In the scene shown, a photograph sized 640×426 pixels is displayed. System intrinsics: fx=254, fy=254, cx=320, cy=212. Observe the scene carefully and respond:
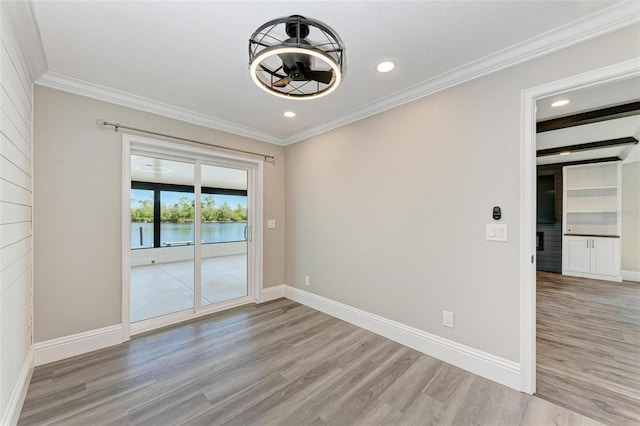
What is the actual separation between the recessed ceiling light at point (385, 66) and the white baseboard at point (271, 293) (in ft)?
11.0

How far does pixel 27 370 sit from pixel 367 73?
12.4ft

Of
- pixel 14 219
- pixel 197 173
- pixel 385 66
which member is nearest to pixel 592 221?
pixel 385 66

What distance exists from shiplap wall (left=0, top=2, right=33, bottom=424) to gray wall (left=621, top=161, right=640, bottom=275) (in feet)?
29.6

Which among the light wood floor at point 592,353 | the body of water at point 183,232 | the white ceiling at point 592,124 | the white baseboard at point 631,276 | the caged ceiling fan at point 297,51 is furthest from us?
the white baseboard at point 631,276

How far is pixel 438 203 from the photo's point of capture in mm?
2473

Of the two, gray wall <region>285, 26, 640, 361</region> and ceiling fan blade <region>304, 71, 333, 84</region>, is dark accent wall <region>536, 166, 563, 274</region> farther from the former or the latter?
ceiling fan blade <region>304, 71, 333, 84</region>

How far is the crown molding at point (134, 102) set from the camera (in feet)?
7.82

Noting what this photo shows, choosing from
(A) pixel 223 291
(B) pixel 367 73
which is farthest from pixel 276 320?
(B) pixel 367 73

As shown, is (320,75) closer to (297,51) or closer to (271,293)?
(297,51)

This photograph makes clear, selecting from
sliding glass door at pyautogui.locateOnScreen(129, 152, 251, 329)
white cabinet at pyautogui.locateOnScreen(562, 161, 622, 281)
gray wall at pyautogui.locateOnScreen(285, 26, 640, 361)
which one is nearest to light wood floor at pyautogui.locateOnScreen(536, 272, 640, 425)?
gray wall at pyautogui.locateOnScreen(285, 26, 640, 361)

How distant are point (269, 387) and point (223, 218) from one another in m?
2.48

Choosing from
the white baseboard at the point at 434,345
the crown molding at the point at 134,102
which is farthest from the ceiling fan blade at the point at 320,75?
the white baseboard at the point at 434,345

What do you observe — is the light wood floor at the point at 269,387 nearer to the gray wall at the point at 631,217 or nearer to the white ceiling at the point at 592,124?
the white ceiling at the point at 592,124

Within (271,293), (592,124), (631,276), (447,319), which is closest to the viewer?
(447,319)
